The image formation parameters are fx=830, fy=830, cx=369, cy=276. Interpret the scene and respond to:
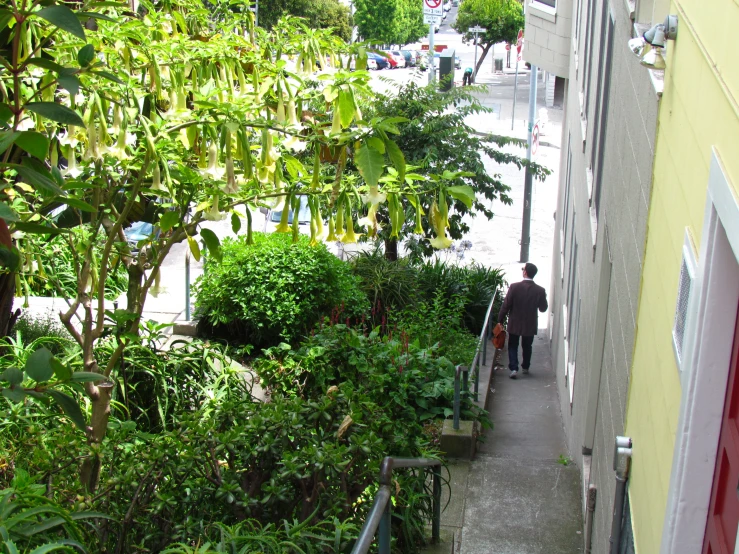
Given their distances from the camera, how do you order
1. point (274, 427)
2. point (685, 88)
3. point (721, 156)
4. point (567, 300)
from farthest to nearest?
point (567, 300) < point (274, 427) < point (685, 88) < point (721, 156)

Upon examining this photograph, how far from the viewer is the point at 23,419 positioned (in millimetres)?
5453

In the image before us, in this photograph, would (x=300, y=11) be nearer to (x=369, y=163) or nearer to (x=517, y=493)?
(x=517, y=493)

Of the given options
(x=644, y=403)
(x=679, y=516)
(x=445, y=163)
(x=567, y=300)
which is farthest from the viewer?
(x=445, y=163)

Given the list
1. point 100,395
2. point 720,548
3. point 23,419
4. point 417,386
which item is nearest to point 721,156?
point 720,548

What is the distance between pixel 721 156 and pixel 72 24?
179 cm

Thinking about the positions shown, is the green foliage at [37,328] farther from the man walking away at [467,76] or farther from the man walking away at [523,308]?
the man walking away at [467,76]

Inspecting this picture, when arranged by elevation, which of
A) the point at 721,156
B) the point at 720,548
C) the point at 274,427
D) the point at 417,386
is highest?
the point at 721,156

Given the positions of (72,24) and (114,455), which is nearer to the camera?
(72,24)

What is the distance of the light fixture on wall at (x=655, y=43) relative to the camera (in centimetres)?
283

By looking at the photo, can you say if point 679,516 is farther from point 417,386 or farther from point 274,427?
point 417,386

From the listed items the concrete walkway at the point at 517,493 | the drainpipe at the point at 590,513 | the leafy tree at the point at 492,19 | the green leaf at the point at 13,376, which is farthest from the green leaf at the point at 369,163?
the leafy tree at the point at 492,19

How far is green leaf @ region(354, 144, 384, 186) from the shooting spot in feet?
11.0

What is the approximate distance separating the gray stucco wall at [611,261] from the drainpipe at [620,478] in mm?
393

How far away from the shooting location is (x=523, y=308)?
10453 millimetres
